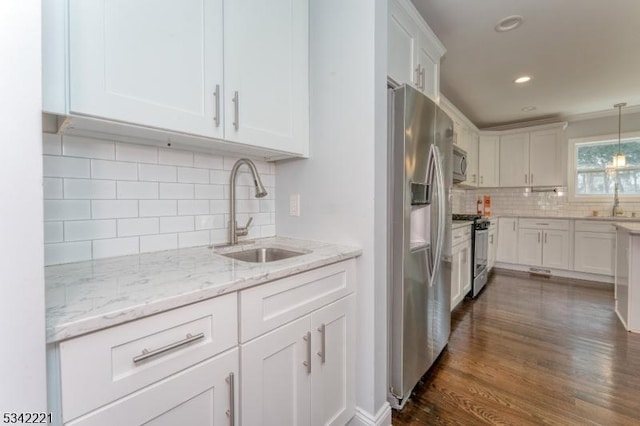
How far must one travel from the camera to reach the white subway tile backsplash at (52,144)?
1000 millimetres

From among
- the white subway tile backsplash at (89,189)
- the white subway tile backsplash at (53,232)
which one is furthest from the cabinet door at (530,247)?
the white subway tile backsplash at (53,232)

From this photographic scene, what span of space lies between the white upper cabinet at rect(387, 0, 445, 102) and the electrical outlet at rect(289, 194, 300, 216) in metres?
0.88

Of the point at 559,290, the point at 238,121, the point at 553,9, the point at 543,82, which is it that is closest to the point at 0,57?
the point at 238,121

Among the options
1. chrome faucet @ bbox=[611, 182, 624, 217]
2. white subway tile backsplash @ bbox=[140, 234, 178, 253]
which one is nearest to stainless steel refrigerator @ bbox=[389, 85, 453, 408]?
white subway tile backsplash @ bbox=[140, 234, 178, 253]

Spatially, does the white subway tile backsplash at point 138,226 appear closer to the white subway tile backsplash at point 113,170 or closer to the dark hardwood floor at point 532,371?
the white subway tile backsplash at point 113,170

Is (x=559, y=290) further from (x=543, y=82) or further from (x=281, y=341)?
(x=281, y=341)

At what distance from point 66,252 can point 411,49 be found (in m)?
2.12

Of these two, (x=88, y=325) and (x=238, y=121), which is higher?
(x=238, y=121)

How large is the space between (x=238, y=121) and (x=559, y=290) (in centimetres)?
444

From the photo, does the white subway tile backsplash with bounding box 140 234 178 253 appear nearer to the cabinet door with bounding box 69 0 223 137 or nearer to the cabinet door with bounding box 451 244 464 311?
the cabinet door with bounding box 69 0 223 137

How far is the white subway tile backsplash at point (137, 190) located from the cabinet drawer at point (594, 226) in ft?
17.5

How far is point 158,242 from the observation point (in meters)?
1.28

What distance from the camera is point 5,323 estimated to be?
1.60ft

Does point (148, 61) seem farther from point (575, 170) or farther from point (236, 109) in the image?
point (575, 170)
